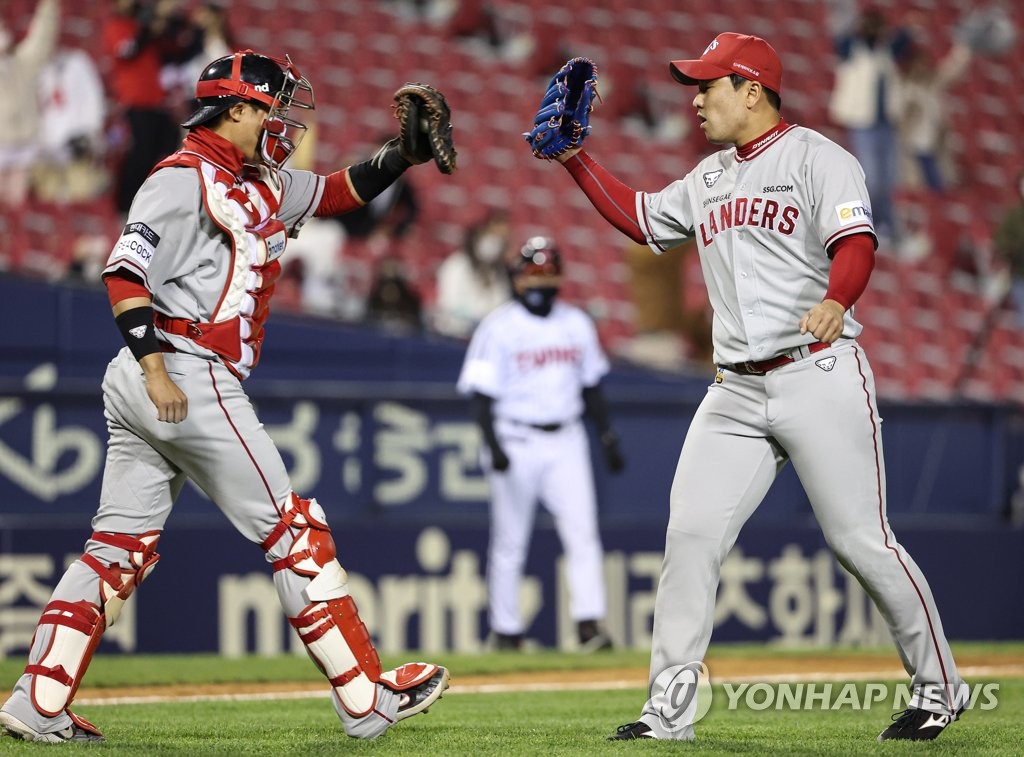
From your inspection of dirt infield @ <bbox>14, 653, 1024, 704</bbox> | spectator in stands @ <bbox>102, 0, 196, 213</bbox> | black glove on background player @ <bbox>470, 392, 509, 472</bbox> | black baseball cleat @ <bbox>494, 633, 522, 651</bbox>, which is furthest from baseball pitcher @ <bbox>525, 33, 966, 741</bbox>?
spectator in stands @ <bbox>102, 0, 196, 213</bbox>

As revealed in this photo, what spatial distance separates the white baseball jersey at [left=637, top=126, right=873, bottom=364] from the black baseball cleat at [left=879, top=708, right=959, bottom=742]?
110 centimetres

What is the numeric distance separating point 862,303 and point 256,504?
34.0 feet

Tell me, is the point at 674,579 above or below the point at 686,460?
below

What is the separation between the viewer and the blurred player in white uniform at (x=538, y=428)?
29.6 ft

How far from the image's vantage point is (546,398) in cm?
922

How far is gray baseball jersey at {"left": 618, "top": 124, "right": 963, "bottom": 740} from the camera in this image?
14.7 feet

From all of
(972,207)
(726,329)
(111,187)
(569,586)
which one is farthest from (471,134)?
(726,329)

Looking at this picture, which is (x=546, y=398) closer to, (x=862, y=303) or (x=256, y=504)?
(x=256, y=504)

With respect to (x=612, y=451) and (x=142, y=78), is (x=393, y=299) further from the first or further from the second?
(x=612, y=451)

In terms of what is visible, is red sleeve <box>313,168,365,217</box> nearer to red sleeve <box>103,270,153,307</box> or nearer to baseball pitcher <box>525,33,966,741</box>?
red sleeve <box>103,270,153,307</box>

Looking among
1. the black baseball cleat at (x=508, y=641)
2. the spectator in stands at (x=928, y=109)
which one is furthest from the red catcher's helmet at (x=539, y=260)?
the spectator in stands at (x=928, y=109)

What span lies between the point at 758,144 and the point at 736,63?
240mm

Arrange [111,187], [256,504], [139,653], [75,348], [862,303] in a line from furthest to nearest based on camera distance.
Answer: [862,303]
[111,187]
[75,348]
[139,653]
[256,504]

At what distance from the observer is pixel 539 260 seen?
9195 millimetres
